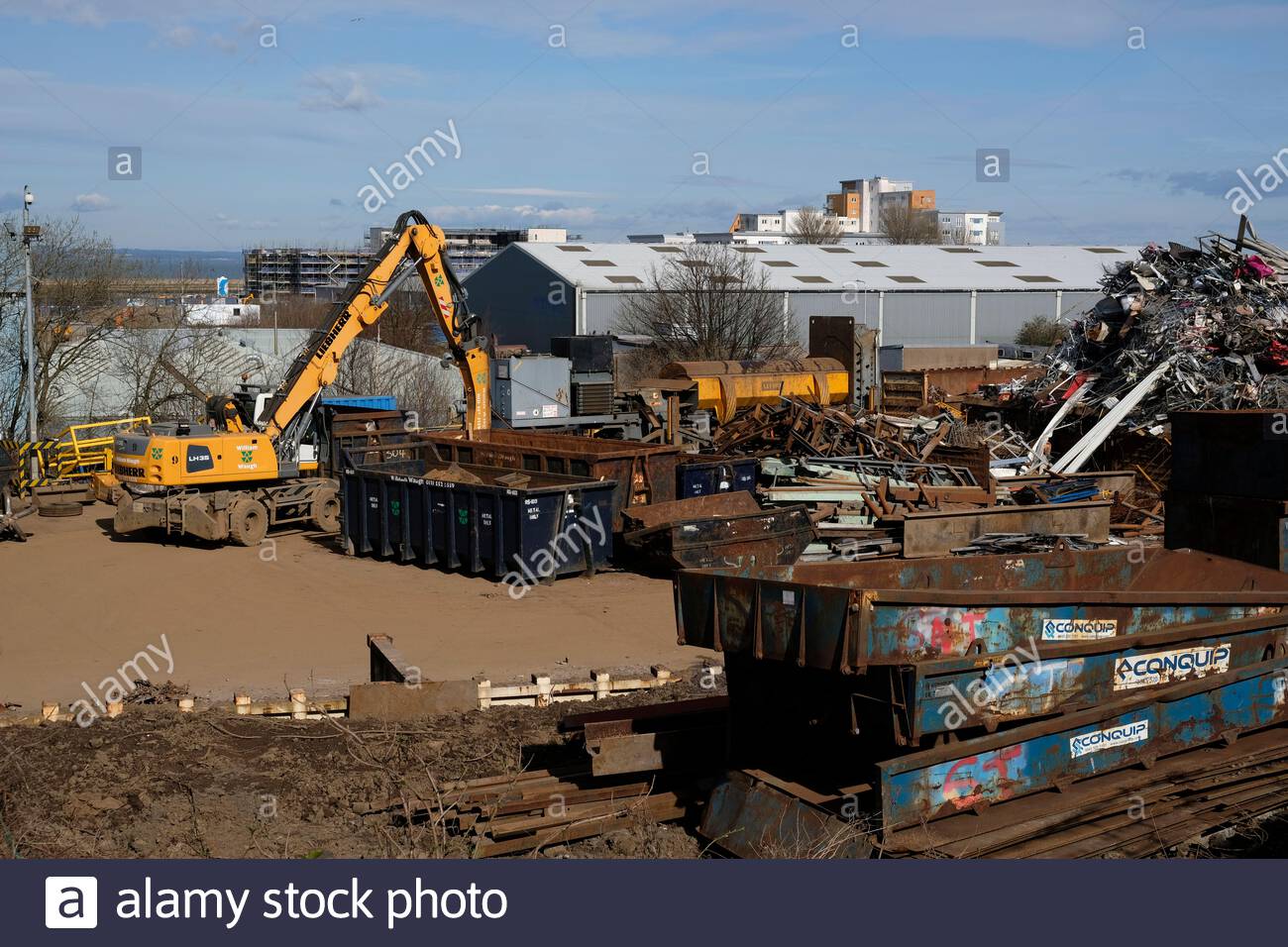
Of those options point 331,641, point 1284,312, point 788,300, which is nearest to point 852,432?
point 1284,312

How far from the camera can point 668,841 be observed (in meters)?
8.22

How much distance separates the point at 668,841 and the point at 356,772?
265 cm

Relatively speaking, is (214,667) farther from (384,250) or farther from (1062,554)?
(384,250)

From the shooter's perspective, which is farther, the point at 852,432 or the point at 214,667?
the point at 852,432

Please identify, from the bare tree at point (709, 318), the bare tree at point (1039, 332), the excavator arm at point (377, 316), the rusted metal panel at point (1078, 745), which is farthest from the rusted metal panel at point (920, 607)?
the bare tree at point (1039, 332)

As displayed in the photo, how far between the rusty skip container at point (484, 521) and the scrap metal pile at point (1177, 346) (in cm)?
947

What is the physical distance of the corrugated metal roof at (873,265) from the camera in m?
48.8

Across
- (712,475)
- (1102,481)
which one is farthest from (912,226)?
(712,475)

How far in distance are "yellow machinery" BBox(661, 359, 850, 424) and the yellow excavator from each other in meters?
6.64

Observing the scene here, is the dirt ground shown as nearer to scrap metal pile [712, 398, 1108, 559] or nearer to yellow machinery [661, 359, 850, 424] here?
scrap metal pile [712, 398, 1108, 559]

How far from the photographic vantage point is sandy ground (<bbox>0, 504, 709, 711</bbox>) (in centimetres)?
1379

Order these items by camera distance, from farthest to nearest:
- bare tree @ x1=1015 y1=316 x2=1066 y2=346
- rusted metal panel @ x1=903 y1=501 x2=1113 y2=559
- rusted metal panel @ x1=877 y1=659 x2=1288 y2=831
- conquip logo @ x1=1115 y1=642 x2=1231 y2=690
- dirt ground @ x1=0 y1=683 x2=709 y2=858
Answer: bare tree @ x1=1015 y1=316 x2=1066 y2=346
rusted metal panel @ x1=903 y1=501 x2=1113 y2=559
conquip logo @ x1=1115 y1=642 x2=1231 y2=690
dirt ground @ x1=0 y1=683 x2=709 y2=858
rusted metal panel @ x1=877 y1=659 x2=1288 y2=831

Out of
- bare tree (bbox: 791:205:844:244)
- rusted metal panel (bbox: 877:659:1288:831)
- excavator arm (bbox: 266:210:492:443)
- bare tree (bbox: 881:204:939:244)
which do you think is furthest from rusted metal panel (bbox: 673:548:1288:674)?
bare tree (bbox: 881:204:939:244)

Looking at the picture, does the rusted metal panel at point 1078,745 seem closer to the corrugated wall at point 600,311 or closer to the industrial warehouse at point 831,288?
the industrial warehouse at point 831,288
